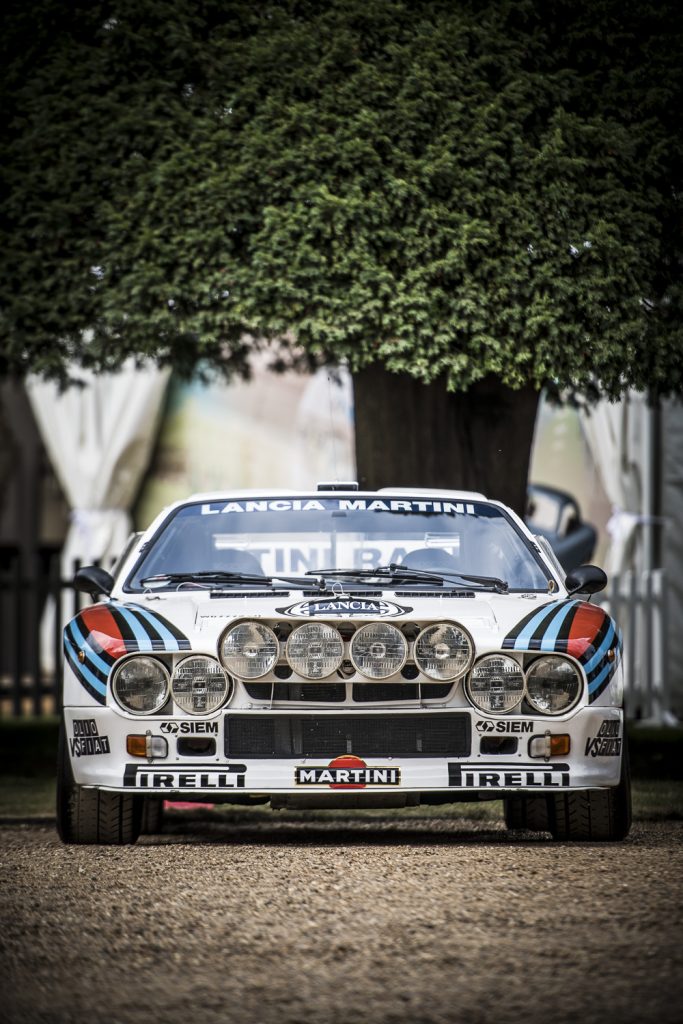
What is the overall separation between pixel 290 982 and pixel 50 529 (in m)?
19.8

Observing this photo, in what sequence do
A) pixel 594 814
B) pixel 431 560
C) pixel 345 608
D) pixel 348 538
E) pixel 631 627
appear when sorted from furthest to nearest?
pixel 631 627 → pixel 348 538 → pixel 431 560 → pixel 594 814 → pixel 345 608

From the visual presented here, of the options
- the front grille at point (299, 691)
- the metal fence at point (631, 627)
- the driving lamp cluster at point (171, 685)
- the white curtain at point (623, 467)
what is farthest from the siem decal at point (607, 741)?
the white curtain at point (623, 467)

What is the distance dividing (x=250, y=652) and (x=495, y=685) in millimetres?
922

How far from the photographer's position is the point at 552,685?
6.71 meters

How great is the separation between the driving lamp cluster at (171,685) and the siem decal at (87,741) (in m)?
0.16

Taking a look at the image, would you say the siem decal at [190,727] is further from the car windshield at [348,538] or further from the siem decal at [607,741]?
the siem decal at [607,741]

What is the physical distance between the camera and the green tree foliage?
33.3 ft

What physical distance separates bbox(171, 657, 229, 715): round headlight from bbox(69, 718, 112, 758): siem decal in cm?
34

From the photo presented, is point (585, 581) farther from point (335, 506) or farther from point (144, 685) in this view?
point (144, 685)

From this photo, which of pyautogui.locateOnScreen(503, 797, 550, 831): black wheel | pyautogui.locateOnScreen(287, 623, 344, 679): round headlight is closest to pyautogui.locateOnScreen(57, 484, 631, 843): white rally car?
pyautogui.locateOnScreen(287, 623, 344, 679): round headlight

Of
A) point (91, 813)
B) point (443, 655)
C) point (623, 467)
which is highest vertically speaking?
point (623, 467)

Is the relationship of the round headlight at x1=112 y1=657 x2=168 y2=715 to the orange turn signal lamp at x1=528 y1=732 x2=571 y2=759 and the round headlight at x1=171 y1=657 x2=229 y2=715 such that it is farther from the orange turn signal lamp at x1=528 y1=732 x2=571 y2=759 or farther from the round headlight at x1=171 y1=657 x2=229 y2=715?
the orange turn signal lamp at x1=528 y1=732 x2=571 y2=759

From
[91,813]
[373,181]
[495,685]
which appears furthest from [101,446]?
[495,685]

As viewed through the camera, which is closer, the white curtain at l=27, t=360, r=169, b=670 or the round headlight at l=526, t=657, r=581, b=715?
the round headlight at l=526, t=657, r=581, b=715
